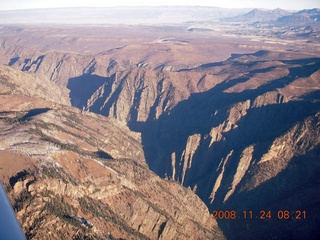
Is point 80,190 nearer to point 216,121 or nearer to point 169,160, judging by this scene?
point 169,160

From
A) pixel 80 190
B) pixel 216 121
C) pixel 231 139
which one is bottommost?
pixel 231 139

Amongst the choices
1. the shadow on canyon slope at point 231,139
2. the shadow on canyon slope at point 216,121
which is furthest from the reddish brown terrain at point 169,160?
the shadow on canyon slope at point 216,121

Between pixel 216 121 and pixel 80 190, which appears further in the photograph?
pixel 216 121

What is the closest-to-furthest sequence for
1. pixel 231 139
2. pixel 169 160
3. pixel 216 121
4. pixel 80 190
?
pixel 80 190
pixel 231 139
pixel 169 160
pixel 216 121

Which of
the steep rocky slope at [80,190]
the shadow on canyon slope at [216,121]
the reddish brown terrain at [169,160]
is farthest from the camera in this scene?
the shadow on canyon slope at [216,121]

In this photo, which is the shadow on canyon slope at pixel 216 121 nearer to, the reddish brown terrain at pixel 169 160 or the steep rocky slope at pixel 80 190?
the reddish brown terrain at pixel 169 160

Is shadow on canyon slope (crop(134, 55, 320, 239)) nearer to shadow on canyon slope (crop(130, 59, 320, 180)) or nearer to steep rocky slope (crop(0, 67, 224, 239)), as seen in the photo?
shadow on canyon slope (crop(130, 59, 320, 180))

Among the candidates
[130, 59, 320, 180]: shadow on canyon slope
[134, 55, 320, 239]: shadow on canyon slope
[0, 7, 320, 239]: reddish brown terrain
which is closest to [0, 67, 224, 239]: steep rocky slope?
[0, 7, 320, 239]: reddish brown terrain

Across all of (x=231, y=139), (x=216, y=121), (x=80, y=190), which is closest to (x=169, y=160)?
(x=231, y=139)
